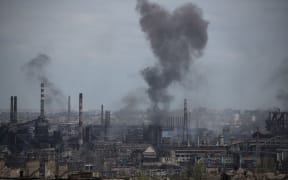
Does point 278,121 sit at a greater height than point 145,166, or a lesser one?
greater

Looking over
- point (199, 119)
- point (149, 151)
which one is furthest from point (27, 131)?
point (199, 119)

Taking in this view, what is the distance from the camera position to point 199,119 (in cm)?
5528

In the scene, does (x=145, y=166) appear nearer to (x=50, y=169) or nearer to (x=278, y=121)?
(x=50, y=169)

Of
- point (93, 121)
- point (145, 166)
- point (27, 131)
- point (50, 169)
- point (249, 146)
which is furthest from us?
point (93, 121)

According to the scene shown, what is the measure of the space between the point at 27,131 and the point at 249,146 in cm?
1279

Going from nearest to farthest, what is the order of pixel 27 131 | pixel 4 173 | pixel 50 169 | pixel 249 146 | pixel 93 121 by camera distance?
pixel 4 173, pixel 50 169, pixel 249 146, pixel 27 131, pixel 93 121

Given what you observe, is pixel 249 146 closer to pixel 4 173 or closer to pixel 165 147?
pixel 165 147

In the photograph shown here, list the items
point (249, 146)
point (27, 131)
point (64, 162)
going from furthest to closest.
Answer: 1. point (27, 131)
2. point (249, 146)
3. point (64, 162)

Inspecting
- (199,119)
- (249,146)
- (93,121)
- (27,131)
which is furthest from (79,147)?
(93,121)

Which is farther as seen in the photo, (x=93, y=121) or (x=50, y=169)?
(x=93, y=121)

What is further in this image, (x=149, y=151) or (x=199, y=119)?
(x=199, y=119)

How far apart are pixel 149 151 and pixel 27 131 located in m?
7.37

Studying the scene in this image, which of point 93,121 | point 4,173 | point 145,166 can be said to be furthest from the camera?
point 93,121

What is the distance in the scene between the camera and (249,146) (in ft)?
115
